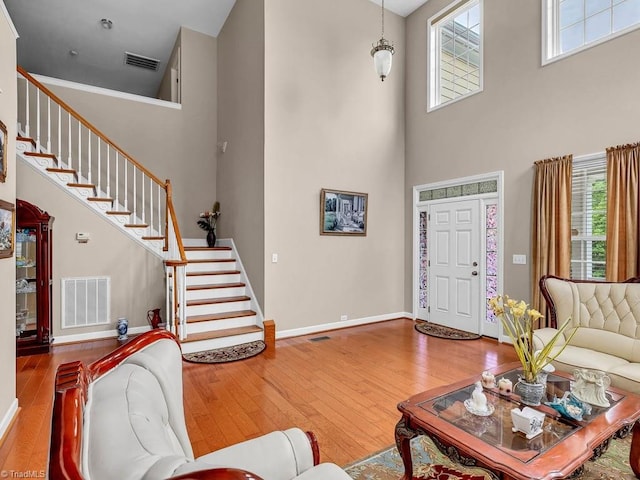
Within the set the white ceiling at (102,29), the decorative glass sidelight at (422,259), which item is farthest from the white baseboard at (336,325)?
the white ceiling at (102,29)

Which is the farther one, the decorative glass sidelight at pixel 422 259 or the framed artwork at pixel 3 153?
the decorative glass sidelight at pixel 422 259

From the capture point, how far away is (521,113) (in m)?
4.48

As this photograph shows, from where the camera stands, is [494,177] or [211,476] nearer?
[211,476]

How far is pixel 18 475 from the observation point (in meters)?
1.95

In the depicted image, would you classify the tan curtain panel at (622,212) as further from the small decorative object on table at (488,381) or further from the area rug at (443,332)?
the small decorative object on table at (488,381)

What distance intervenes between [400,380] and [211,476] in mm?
3085

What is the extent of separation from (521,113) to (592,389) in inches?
147

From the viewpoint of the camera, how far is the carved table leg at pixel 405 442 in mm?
1859

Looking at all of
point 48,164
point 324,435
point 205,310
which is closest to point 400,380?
point 324,435

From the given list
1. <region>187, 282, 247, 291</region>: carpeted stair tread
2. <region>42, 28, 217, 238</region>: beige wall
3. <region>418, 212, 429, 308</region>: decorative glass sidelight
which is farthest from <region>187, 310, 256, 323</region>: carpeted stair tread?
<region>418, 212, 429, 308</region>: decorative glass sidelight

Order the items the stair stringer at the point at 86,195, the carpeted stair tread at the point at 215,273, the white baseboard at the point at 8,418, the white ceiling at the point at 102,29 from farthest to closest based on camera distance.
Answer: the white ceiling at the point at 102,29 → the carpeted stair tread at the point at 215,273 → the stair stringer at the point at 86,195 → the white baseboard at the point at 8,418

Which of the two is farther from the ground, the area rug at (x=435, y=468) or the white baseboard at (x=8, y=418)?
the white baseboard at (x=8, y=418)

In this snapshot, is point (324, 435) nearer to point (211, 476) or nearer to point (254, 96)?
point (211, 476)

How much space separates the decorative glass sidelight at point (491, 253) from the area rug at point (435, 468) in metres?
2.72
